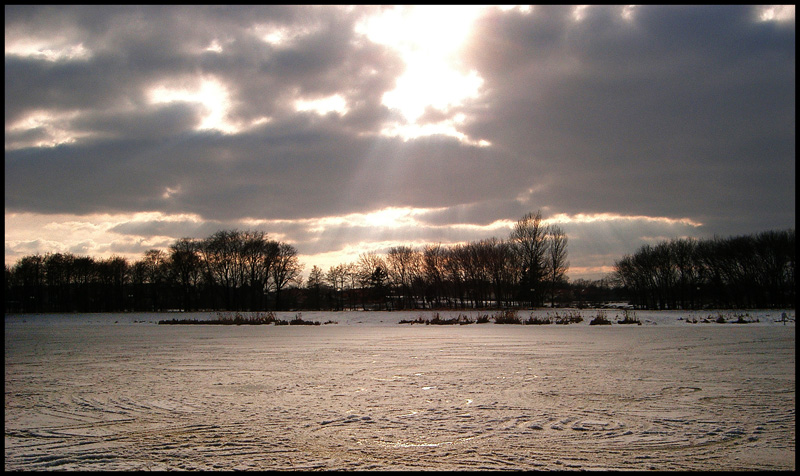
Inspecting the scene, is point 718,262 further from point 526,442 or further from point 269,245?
point 526,442

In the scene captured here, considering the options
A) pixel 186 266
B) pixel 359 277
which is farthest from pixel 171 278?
pixel 359 277

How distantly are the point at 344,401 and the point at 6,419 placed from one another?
433 centimetres

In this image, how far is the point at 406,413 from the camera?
6.80 m

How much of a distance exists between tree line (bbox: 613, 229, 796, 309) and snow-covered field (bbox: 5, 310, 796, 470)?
6991 centimetres

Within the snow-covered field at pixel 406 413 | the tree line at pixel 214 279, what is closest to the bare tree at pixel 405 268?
the tree line at pixel 214 279

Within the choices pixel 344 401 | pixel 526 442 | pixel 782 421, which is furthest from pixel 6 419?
pixel 782 421

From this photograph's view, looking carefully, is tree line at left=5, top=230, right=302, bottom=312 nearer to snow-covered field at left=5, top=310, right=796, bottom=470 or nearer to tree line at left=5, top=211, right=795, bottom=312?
tree line at left=5, top=211, right=795, bottom=312

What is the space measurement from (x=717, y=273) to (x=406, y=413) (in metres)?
91.4

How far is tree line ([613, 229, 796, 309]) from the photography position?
74.3 m

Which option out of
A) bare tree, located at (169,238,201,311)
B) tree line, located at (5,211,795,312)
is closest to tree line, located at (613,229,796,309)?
tree line, located at (5,211,795,312)

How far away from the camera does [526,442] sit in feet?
18.0

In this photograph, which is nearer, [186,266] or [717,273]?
[717,273]

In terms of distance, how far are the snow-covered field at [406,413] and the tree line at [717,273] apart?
69913 millimetres

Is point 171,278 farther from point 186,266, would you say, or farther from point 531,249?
point 531,249
